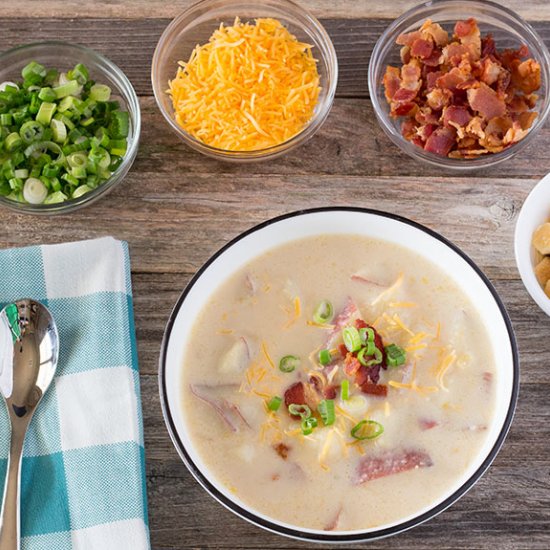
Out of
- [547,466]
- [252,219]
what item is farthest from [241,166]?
[547,466]

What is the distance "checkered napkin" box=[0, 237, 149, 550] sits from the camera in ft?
8.65

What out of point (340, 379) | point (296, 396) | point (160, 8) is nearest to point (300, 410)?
point (296, 396)

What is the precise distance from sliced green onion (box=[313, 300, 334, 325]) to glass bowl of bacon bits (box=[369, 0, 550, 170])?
0.57 meters

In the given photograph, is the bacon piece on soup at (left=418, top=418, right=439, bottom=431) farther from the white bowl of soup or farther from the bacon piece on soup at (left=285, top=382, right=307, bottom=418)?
the bacon piece on soup at (left=285, top=382, right=307, bottom=418)

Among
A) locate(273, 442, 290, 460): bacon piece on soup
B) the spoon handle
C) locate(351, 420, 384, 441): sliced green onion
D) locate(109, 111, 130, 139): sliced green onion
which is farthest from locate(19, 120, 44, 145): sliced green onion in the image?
locate(351, 420, 384, 441): sliced green onion

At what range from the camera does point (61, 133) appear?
111 inches

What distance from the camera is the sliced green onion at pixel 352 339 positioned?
2.54 metres

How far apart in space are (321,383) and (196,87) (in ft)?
3.22

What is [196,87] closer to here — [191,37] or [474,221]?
[191,37]

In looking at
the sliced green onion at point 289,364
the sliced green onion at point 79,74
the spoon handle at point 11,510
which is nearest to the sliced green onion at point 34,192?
the sliced green onion at point 79,74

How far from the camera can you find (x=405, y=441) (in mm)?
2566

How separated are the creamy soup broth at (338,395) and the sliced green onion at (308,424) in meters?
0.04

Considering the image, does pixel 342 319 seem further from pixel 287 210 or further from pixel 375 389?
pixel 287 210

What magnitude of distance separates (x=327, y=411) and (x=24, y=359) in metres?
0.89
